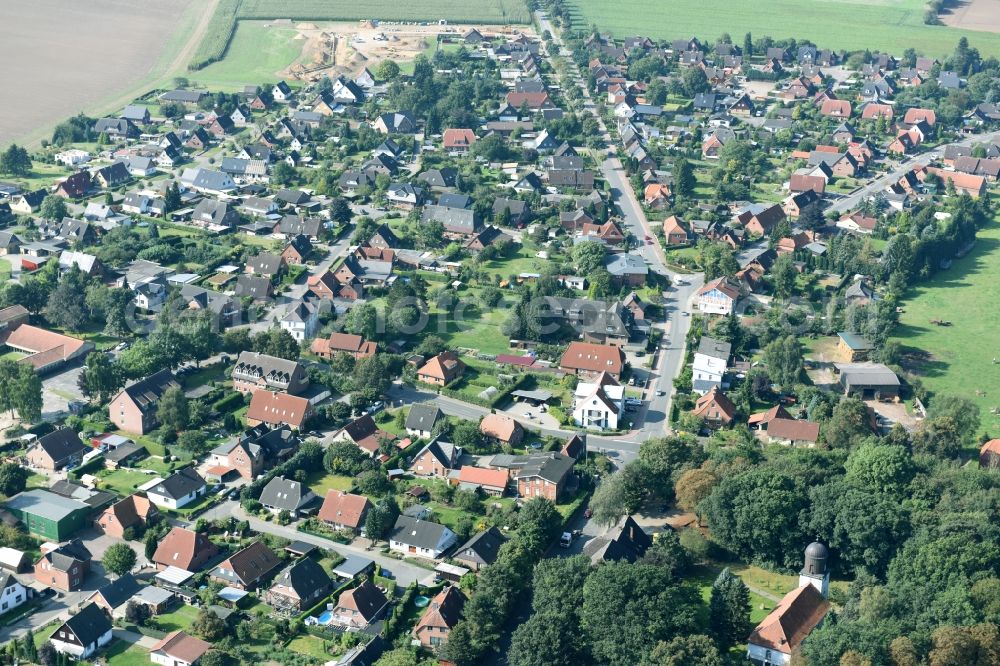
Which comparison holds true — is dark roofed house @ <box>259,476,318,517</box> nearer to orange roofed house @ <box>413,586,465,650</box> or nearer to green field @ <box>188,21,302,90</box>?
orange roofed house @ <box>413,586,465,650</box>

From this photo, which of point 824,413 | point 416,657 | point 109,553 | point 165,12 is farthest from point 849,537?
point 165,12

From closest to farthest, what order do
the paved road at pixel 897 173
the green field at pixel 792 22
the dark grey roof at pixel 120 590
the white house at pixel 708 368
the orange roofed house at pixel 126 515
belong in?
1. the dark grey roof at pixel 120 590
2. the orange roofed house at pixel 126 515
3. the white house at pixel 708 368
4. the paved road at pixel 897 173
5. the green field at pixel 792 22

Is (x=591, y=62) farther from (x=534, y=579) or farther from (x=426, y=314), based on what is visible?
(x=534, y=579)

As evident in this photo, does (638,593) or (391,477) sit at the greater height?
(638,593)

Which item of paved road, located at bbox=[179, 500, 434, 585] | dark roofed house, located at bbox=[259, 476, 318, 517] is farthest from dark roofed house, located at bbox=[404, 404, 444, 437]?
paved road, located at bbox=[179, 500, 434, 585]

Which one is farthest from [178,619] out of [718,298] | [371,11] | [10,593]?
[371,11]

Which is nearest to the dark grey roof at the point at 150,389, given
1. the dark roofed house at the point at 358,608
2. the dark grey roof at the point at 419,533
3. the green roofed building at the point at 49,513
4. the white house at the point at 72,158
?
the green roofed building at the point at 49,513

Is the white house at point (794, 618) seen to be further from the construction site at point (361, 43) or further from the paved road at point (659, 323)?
the construction site at point (361, 43)
